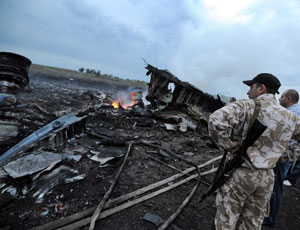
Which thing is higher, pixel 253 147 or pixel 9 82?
pixel 253 147

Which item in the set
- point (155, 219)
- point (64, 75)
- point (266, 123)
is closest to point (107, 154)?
point (155, 219)

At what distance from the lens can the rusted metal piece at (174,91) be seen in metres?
10.6

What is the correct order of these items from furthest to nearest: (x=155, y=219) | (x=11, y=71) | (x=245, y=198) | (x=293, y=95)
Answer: (x=11, y=71) → (x=293, y=95) → (x=155, y=219) → (x=245, y=198)

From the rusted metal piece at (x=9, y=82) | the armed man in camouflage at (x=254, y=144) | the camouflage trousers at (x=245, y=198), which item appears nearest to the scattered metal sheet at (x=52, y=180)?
the rusted metal piece at (x=9, y=82)

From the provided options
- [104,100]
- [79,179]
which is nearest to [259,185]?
[79,179]

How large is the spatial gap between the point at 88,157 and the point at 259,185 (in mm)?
4274

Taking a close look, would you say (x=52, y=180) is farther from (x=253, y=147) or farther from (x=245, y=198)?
(x=253, y=147)

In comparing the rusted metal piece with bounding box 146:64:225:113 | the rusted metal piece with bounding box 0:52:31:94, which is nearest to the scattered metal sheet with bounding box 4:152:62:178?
the rusted metal piece with bounding box 0:52:31:94

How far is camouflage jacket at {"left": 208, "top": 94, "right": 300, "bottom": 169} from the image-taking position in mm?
1828

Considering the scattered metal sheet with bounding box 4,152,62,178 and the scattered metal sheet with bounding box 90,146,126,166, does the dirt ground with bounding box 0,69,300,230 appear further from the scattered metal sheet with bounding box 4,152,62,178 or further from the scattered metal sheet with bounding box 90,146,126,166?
the scattered metal sheet with bounding box 4,152,62,178

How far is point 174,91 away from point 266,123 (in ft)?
30.7

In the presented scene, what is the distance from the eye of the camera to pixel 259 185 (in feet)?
6.20

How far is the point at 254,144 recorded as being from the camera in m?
1.90

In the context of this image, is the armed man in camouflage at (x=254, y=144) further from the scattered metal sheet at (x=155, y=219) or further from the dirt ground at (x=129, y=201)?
the dirt ground at (x=129, y=201)
